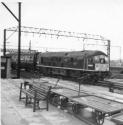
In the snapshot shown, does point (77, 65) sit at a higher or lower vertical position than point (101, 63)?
lower

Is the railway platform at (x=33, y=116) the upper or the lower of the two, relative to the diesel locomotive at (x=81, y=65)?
lower

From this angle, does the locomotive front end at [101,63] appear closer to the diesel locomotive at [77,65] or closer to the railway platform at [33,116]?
the diesel locomotive at [77,65]

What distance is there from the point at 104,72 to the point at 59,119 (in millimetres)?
12821

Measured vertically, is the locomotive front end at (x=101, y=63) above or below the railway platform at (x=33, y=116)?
above

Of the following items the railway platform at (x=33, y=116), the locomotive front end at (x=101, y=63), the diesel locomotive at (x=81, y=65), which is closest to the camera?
the railway platform at (x=33, y=116)

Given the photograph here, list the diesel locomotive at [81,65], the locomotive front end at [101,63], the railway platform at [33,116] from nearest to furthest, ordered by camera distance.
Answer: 1. the railway platform at [33,116]
2. the diesel locomotive at [81,65]
3. the locomotive front end at [101,63]

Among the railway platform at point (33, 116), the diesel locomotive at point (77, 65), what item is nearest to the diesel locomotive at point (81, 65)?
the diesel locomotive at point (77, 65)

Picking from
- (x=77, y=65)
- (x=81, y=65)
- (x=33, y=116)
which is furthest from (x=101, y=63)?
(x=33, y=116)

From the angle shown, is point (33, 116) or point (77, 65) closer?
point (33, 116)

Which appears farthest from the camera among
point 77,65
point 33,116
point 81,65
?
point 77,65

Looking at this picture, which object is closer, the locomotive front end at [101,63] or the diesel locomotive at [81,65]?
the diesel locomotive at [81,65]

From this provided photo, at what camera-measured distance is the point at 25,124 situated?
7109mm

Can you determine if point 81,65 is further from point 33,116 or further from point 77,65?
point 33,116

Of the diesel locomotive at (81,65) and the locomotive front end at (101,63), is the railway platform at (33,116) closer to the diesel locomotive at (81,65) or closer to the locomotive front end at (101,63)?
the diesel locomotive at (81,65)
